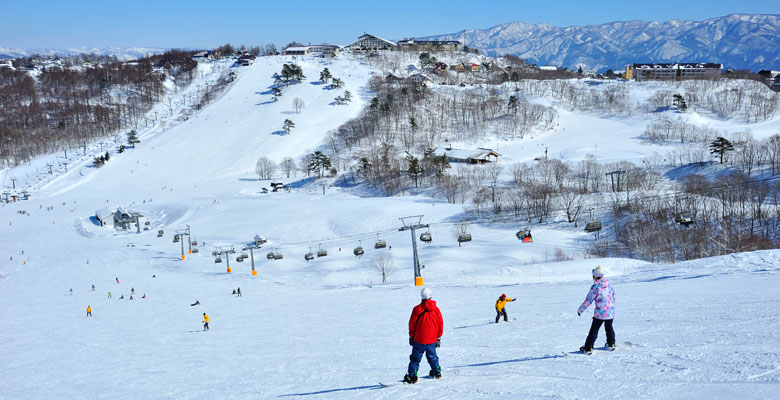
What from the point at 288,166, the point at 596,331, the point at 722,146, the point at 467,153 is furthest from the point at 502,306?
the point at 288,166

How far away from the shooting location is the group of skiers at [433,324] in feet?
22.0

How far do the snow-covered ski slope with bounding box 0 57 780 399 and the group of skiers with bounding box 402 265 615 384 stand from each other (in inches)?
10.4

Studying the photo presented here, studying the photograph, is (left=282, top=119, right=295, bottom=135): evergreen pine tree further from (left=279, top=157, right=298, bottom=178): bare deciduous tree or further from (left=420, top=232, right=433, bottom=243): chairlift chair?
(left=420, top=232, right=433, bottom=243): chairlift chair

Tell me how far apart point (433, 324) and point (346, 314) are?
10.1m

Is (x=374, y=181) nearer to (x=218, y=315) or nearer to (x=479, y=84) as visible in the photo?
(x=218, y=315)

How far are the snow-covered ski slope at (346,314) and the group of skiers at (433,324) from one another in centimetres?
26

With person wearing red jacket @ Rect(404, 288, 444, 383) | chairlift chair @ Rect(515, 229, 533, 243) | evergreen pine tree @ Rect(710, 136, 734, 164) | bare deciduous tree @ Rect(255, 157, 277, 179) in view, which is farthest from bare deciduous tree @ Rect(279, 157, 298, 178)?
person wearing red jacket @ Rect(404, 288, 444, 383)

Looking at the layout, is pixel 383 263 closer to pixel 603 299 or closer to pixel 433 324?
pixel 603 299

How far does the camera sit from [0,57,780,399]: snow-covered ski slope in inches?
282

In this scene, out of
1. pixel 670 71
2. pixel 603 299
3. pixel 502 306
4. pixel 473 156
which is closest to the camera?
pixel 603 299

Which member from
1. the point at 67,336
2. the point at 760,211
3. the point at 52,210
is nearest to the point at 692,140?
the point at 760,211

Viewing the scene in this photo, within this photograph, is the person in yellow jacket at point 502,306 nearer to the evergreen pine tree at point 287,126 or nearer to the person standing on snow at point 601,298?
the person standing on snow at point 601,298

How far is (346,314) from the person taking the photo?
54.0 ft

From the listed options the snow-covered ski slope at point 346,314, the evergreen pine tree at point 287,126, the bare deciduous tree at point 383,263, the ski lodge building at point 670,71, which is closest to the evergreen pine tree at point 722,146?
the snow-covered ski slope at point 346,314
